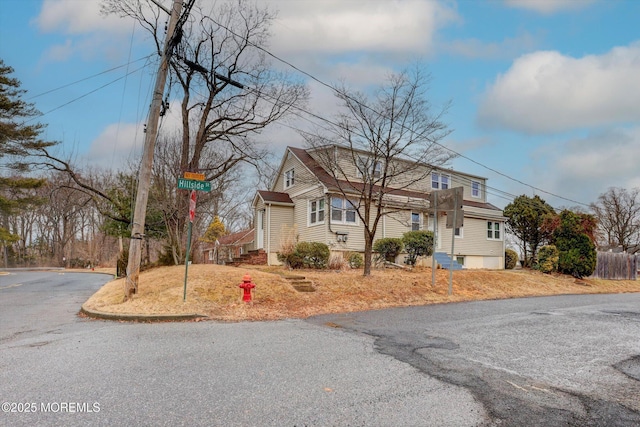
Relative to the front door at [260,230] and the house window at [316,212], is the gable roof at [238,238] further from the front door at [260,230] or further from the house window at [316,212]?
the house window at [316,212]

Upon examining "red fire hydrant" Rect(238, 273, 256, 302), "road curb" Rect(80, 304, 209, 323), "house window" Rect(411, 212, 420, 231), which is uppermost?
"house window" Rect(411, 212, 420, 231)

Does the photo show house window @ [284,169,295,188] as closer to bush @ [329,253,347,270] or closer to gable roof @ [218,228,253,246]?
bush @ [329,253,347,270]

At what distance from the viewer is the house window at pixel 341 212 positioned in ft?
65.4

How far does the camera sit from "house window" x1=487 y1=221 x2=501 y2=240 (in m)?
26.3

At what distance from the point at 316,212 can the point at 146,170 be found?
10781mm

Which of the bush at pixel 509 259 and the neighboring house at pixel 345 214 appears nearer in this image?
the neighboring house at pixel 345 214

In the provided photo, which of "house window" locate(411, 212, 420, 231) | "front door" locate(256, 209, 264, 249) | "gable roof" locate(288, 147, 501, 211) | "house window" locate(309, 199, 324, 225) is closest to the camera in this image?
"gable roof" locate(288, 147, 501, 211)

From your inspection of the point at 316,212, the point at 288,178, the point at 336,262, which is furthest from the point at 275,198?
the point at 336,262

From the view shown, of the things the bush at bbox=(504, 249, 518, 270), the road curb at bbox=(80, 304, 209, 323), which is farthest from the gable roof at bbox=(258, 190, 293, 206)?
the bush at bbox=(504, 249, 518, 270)

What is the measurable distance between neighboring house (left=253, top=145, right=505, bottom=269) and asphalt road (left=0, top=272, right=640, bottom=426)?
9432 mm

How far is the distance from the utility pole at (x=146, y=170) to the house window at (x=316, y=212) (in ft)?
33.3

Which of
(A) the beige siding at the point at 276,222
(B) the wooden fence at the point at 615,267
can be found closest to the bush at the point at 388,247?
(A) the beige siding at the point at 276,222

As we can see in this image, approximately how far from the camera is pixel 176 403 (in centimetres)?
384

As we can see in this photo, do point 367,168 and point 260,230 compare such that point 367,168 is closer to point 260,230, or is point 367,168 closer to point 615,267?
point 260,230
